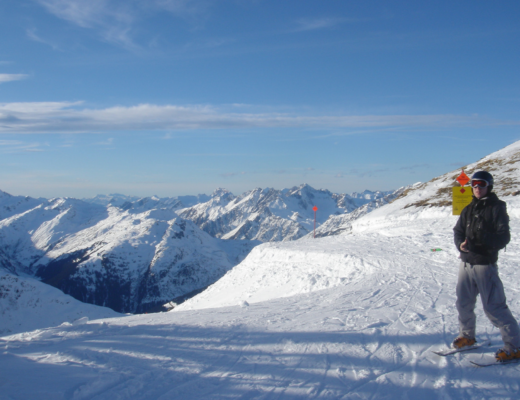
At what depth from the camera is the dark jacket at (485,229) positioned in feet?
16.8

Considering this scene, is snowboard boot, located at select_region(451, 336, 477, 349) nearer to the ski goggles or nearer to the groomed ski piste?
the groomed ski piste

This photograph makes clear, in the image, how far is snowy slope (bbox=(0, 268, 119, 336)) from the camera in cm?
9856

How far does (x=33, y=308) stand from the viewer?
10656cm

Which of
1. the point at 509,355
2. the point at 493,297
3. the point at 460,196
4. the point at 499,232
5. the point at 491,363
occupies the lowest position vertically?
the point at 491,363

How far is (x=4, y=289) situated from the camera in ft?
357

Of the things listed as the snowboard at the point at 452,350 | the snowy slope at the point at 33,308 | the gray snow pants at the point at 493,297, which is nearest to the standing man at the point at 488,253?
the gray snow pants at the point at 493,297

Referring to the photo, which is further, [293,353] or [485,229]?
[293,353]

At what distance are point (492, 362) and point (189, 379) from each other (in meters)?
4.82

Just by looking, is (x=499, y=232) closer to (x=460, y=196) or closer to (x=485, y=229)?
(x=485, y=229)

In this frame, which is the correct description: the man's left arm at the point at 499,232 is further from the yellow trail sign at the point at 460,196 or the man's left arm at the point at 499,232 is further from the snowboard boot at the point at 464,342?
the yellow trail sign at the point at 460,196

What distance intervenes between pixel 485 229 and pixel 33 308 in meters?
130

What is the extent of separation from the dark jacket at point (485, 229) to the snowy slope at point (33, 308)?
343 feet

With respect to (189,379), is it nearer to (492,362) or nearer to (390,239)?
(492,362)

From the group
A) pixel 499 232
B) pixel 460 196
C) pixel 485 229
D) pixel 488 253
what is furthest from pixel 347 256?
pixel 499 232
